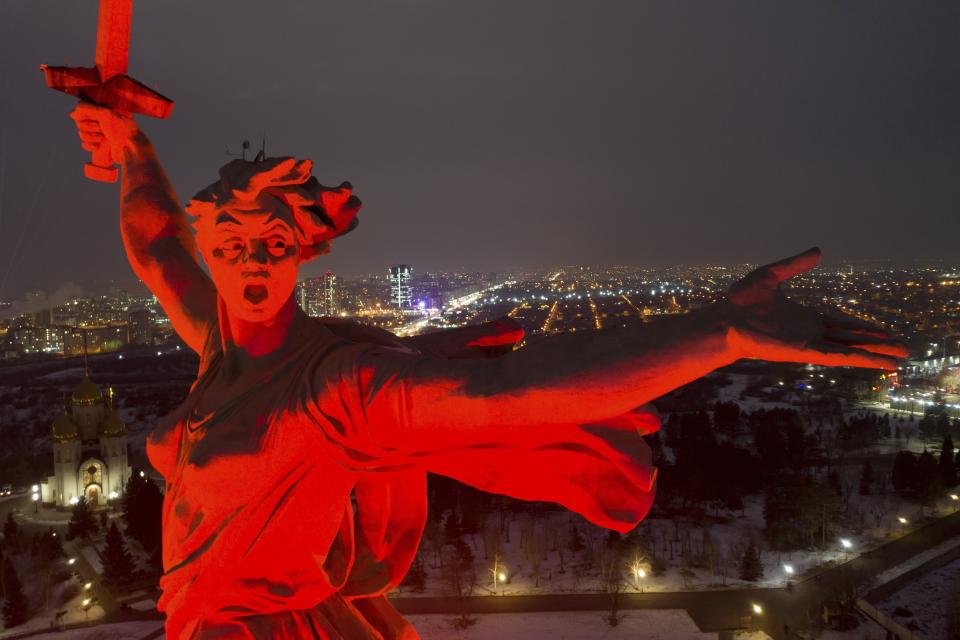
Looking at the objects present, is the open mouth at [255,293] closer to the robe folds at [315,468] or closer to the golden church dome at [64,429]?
the robe folds at [315,468]

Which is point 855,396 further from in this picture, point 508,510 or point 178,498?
point 178,498

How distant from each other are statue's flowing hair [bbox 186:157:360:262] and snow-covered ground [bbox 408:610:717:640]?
13.6 m

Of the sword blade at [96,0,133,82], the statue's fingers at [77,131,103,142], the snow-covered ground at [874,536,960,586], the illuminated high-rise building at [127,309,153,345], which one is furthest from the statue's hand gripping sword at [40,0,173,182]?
the illuminated high-rise building at [127,309,153,345]

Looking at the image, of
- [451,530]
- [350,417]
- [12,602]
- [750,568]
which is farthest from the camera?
[451,530]

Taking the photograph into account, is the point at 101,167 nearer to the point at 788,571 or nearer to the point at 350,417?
the point at 350,417

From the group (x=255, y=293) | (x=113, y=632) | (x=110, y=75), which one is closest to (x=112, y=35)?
(x=110, y=75)

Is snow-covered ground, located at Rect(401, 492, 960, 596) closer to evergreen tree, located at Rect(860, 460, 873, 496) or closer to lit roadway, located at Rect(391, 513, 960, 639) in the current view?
lit roadway, located at Rect(391, 513, 960, 639)

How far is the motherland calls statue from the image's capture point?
1830 millimetres

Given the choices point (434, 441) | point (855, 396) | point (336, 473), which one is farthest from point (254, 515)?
point (855, 396)

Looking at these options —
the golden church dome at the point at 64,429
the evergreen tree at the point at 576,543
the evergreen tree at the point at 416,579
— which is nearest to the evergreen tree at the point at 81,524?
the golden church dome at the point at 64,429

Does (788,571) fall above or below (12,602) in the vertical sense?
below

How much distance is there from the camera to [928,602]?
16422 mm

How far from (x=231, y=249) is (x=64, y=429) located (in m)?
24.2

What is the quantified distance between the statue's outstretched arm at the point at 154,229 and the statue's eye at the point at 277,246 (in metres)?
0.75
